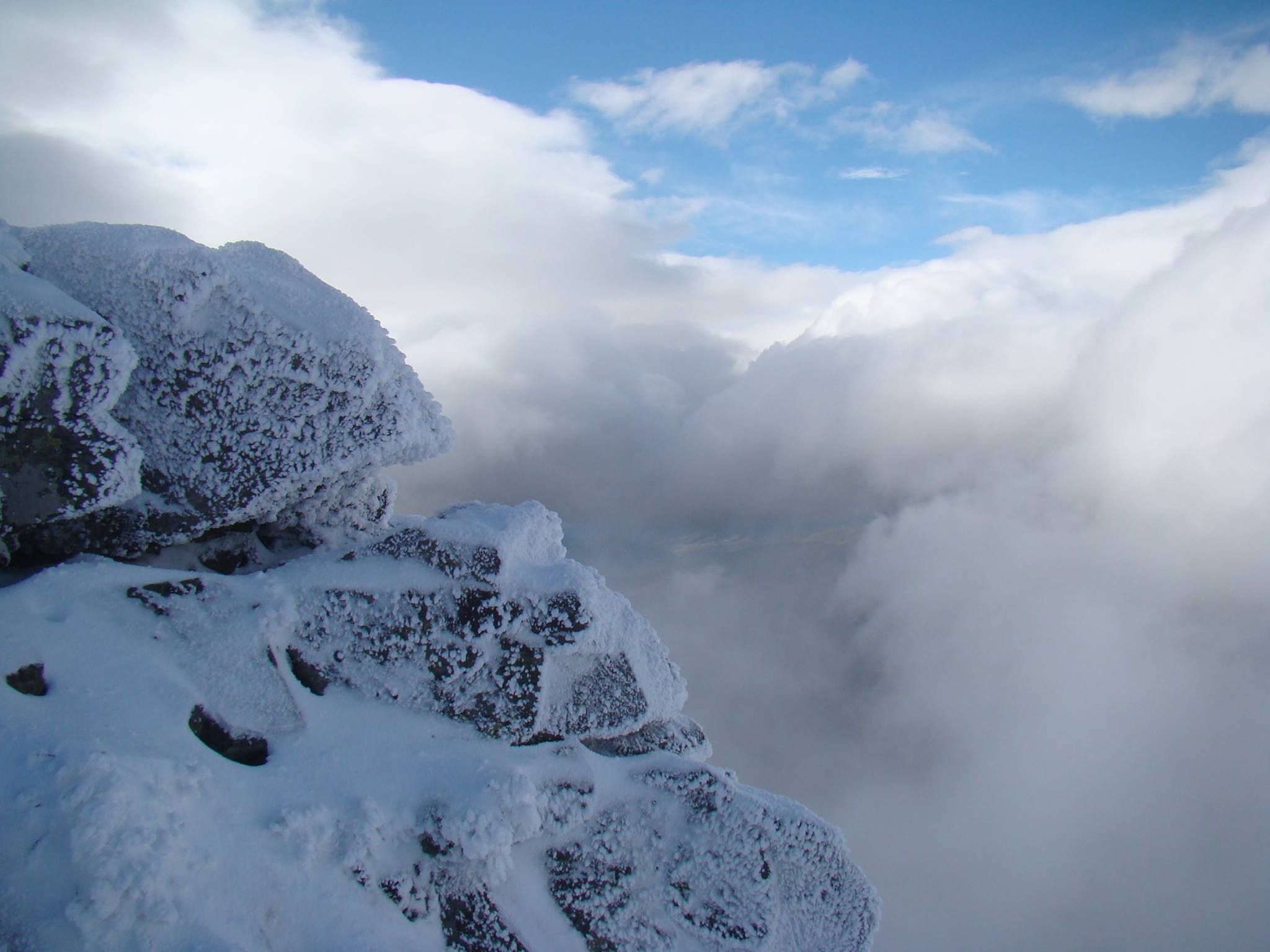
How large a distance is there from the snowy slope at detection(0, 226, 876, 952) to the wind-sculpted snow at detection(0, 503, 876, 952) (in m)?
0.04

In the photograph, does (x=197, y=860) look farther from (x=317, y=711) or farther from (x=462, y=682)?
(x=462, y=682)

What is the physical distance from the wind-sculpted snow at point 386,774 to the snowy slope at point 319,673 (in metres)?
0.04

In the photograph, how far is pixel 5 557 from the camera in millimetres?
9359

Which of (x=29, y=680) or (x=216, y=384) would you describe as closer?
(x=29, y=680)

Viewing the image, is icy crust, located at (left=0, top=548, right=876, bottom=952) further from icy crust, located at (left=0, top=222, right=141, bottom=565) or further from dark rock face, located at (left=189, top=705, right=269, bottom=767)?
icy crust, located at (left=0, top=222, right=141, bottom=565)

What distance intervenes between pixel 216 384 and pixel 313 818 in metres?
6.29

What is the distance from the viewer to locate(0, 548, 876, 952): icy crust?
636cm

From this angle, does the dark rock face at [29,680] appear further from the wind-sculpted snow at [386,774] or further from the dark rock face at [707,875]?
the dark rock face at [707,875]

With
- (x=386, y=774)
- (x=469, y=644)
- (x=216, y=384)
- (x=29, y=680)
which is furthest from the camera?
(x=469, y=644)

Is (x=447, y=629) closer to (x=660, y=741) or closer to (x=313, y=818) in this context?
(x=313, y=818)

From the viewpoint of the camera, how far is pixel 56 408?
8898 mm

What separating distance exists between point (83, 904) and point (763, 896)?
8.62 m

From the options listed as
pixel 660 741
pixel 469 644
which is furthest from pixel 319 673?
pixel 660 741

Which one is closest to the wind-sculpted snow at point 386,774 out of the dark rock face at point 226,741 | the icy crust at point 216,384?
the dark rock face at point 226,741
